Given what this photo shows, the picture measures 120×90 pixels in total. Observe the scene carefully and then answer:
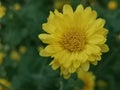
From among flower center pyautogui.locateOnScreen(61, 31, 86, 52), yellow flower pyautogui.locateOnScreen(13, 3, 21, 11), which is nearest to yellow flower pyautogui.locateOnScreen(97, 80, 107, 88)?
yellow flower pyautogui.locateOnScreen(13, 3, 21, 11)

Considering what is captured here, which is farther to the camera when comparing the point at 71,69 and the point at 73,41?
the point at 73,41

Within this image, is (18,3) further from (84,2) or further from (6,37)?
(84,2)

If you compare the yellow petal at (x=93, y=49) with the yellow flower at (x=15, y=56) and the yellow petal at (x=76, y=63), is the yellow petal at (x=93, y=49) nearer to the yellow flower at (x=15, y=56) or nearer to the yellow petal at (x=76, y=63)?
the yellow petal at (x=76, y=63)

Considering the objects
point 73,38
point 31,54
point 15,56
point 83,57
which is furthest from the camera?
point 15,56

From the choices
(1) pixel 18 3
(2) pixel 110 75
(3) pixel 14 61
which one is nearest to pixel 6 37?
(3) pixel 14 61

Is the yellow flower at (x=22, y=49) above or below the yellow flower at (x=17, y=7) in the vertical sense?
below

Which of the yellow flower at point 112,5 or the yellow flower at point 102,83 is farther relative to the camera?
the yellow flower at point 112,5

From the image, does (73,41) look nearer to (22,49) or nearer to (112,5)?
(22,49)

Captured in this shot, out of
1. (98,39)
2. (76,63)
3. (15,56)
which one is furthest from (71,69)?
(15,56)

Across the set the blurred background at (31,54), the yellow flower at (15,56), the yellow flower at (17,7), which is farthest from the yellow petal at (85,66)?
the yellow flower at (17,7)
